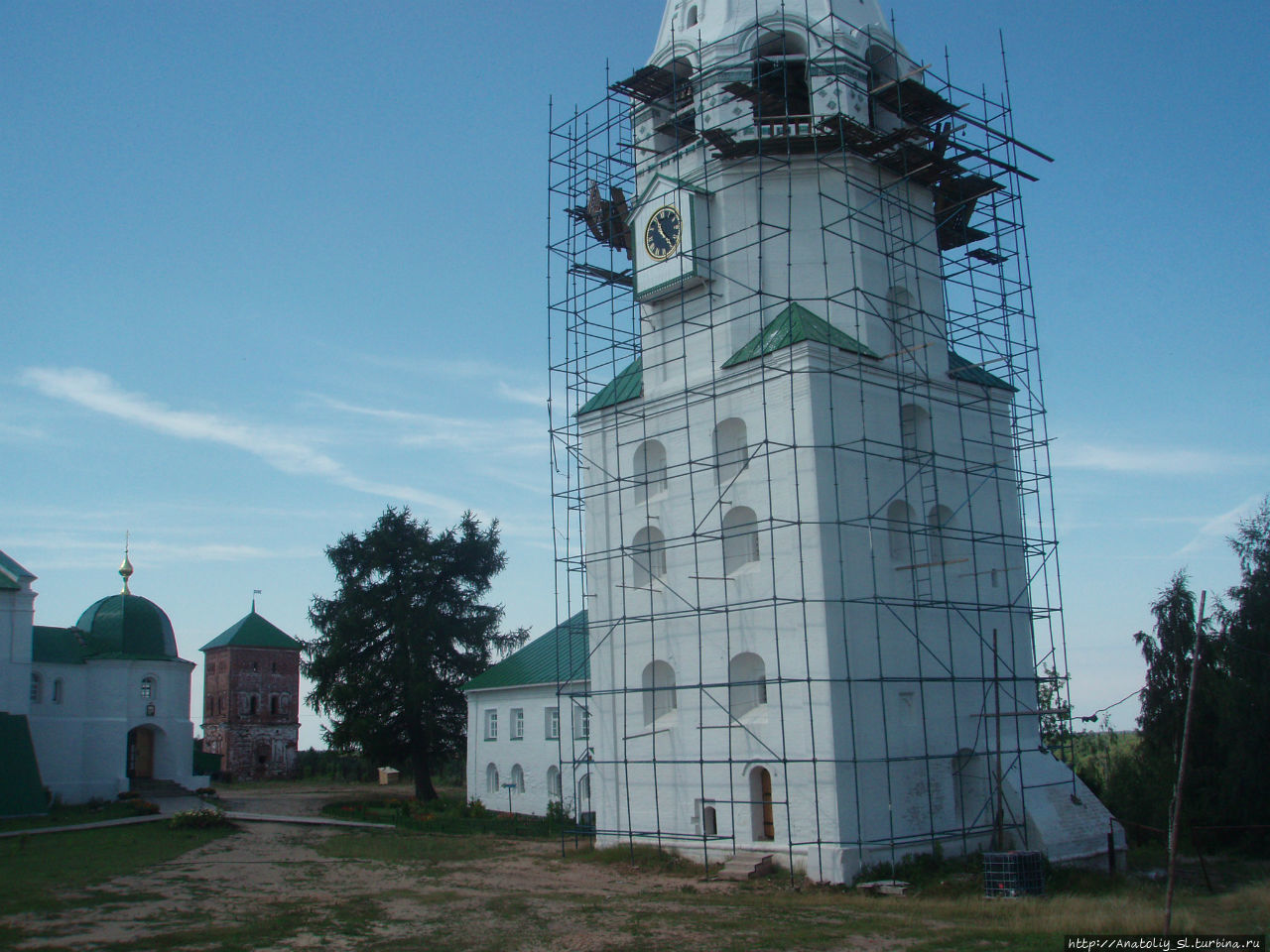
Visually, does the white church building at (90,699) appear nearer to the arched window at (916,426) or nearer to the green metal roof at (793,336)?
the green metal roof at (793,336)

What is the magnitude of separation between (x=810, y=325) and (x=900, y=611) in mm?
5886

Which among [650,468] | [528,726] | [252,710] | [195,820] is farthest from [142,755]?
[650,468]

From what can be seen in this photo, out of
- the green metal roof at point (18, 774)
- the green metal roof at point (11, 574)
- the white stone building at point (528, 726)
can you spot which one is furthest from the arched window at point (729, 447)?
the green metal roof at point (11, 574)

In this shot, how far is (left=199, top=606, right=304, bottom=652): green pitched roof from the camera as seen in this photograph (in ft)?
170

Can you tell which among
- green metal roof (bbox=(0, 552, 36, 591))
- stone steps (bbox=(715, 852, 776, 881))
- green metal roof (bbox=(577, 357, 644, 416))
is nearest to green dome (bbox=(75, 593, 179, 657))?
green metal roof (bbox=(0, 552, 36, 591))

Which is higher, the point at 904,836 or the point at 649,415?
the point at 649,415

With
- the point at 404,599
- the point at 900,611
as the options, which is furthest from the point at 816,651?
the point at 404,599

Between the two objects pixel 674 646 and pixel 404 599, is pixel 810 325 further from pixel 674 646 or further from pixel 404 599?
pixel 404 599

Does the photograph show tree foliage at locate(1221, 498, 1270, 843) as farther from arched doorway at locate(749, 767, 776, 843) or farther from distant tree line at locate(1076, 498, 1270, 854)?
arched doorway at locate(749, 767, 776, 843)

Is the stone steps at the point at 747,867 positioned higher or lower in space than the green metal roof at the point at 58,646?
lower

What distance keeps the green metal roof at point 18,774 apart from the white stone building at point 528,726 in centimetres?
1196

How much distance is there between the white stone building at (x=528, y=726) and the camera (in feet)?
98.4

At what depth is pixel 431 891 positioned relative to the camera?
18312 mm

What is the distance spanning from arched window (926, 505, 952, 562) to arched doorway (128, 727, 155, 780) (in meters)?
28.7
